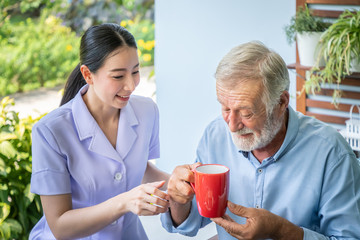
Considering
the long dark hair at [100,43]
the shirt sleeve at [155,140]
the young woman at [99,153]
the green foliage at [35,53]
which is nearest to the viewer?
the young woman at [99,153]

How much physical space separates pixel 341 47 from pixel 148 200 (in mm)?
1423

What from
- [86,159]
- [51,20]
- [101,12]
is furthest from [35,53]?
[86,159]

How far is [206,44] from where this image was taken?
350 centimetres

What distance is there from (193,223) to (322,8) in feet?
5.44

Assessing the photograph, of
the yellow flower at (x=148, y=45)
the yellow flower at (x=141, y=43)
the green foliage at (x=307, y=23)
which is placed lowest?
the yellow flower at (x=148, y=45)

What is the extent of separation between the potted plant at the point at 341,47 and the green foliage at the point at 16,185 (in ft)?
5.03

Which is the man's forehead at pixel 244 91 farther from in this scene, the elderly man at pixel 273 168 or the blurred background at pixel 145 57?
the blurred background at pixel 145 57

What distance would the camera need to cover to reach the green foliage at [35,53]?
256 inches

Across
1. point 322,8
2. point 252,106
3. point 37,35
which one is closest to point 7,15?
point 37,35

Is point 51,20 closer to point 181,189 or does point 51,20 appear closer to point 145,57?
point 145,57

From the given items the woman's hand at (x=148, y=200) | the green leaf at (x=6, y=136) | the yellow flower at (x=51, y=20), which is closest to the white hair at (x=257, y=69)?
the woman's hand at (x=148, y=200)

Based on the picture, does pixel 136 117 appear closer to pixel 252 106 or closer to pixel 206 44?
pixel 252 106

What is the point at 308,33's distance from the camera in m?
2.67

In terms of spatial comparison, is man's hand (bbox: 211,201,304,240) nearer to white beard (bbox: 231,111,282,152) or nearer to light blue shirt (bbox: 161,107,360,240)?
light blue shirt (bbox: 161,107,360,240)
